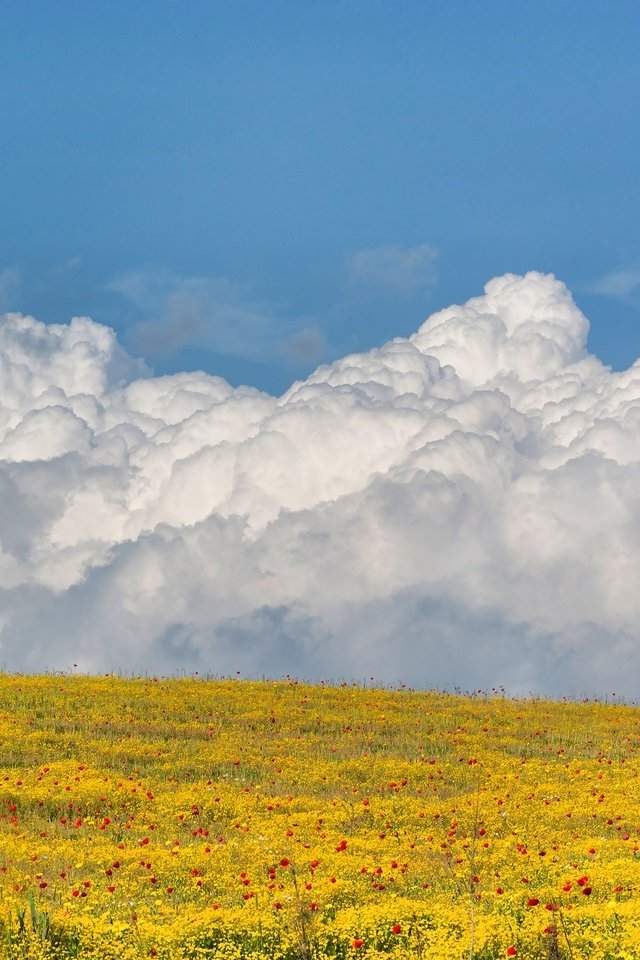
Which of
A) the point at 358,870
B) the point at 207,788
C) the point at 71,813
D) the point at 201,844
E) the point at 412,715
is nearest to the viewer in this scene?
the point at 358,870

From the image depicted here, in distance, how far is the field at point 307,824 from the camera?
13758 millimetres

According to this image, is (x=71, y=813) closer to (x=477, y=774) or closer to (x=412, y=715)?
(x=477, y=774)

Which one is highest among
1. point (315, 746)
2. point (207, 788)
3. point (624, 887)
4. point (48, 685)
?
point (48, 685)

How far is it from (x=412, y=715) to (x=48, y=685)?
1298 cm

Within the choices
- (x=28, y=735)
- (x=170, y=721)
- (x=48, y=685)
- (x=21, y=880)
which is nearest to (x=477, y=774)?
(x=170, y=721)

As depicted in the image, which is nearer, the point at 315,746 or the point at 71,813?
the point at 71,813

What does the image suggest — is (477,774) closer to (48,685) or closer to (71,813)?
(71,813)

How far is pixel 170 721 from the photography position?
33.7m

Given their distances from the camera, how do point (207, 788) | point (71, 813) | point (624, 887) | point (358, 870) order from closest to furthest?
1. point (624, 887)
2. point (358, 870)
3. point (71, 813)
4. point (207, 788)

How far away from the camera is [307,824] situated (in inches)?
855

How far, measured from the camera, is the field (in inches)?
542

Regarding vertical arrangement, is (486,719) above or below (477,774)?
above

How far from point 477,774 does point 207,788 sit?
298 inches

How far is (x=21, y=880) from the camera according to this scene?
658 inches
